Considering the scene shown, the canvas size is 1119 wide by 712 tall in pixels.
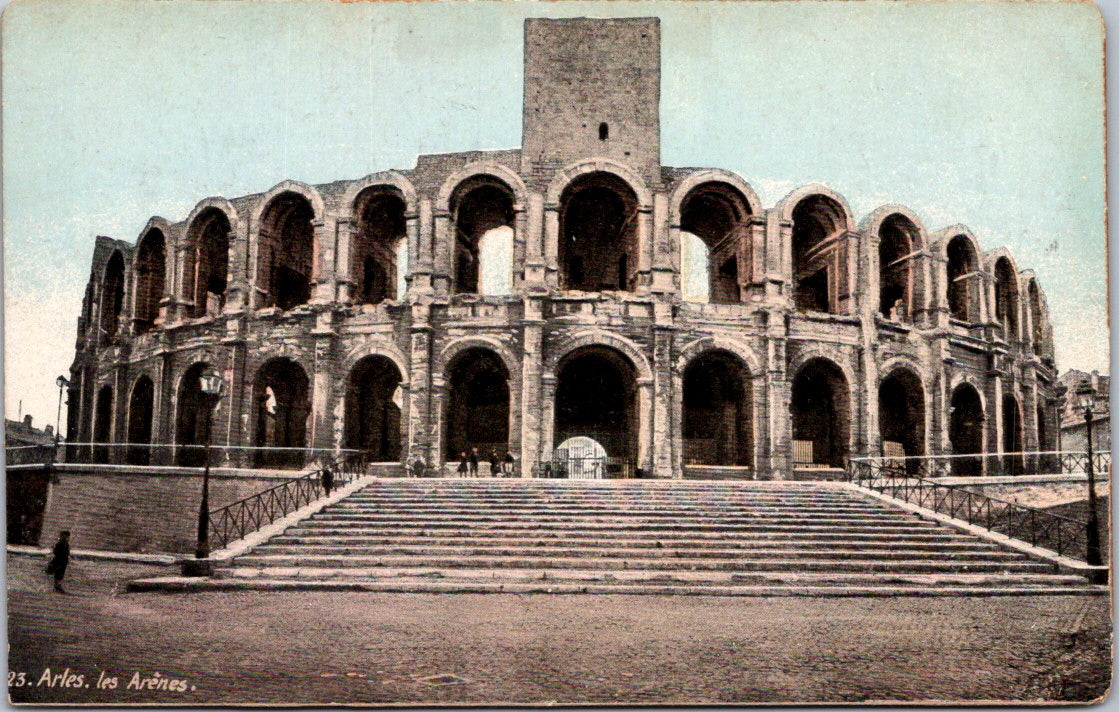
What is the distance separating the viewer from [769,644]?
29.4ft

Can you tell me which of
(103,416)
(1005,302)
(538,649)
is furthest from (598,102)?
(538,649)

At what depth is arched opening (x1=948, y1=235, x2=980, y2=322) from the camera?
24094 millimetres

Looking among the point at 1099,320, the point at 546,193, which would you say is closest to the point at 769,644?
the point at 1099,320

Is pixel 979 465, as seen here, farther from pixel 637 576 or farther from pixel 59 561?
pixel 59 561

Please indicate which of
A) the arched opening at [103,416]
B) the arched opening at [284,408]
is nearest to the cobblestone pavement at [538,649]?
the arched opening at [103,416]

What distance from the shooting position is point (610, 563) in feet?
41.0

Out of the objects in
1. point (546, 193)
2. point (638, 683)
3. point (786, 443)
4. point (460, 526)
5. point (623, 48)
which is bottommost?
point (638, 683)

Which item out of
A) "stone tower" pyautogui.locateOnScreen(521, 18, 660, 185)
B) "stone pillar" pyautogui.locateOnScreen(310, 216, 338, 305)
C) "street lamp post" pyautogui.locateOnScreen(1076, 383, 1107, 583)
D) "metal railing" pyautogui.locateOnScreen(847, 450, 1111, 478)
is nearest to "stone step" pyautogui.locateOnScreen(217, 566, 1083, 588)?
"street lamp post" pyautogui.locateOnScreen(1076, 383, 1107, 583)

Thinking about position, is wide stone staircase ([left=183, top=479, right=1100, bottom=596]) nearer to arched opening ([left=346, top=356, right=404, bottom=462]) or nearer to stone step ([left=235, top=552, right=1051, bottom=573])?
stone step ([left=235, top=552, right=1051, bottom=573])

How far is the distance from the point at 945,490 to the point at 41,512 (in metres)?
16.4

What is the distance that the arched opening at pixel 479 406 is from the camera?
76.7ft

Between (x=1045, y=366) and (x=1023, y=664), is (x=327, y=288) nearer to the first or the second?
(x=1023, y=664)

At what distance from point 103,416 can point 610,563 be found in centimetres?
1586

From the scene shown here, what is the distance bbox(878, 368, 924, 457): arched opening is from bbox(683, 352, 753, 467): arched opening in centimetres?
376
